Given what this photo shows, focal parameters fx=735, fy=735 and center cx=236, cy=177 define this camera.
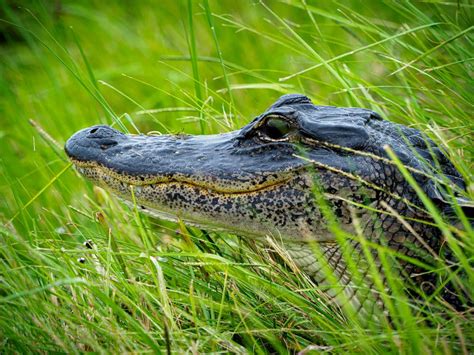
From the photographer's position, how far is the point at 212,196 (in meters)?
2.81

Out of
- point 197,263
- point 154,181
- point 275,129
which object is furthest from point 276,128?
point 197,263

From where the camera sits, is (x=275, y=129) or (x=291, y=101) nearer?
(x=275, y=129)

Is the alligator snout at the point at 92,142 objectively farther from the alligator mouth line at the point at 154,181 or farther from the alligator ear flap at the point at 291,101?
the alligator ear flap at the point at 291,101

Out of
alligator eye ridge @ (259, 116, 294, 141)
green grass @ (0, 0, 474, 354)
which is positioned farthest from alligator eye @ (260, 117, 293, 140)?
green grass @ (0, 0, 474, 354)

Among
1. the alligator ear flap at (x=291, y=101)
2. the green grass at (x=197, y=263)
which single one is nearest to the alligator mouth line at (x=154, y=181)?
the green grass at (x=197, y=263)

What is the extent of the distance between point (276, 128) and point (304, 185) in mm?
283

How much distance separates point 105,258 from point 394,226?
1.13 metres

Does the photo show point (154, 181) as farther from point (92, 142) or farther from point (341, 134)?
point (341, 134)

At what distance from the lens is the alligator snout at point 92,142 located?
2918mm

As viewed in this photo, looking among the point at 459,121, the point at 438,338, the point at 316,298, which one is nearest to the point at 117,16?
the point at 459,121

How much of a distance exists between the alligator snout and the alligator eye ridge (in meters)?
0.58

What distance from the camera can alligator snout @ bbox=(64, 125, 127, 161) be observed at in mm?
2918

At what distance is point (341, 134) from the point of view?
281 centimetres

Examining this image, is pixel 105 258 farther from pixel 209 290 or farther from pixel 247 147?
pixel 247 147
